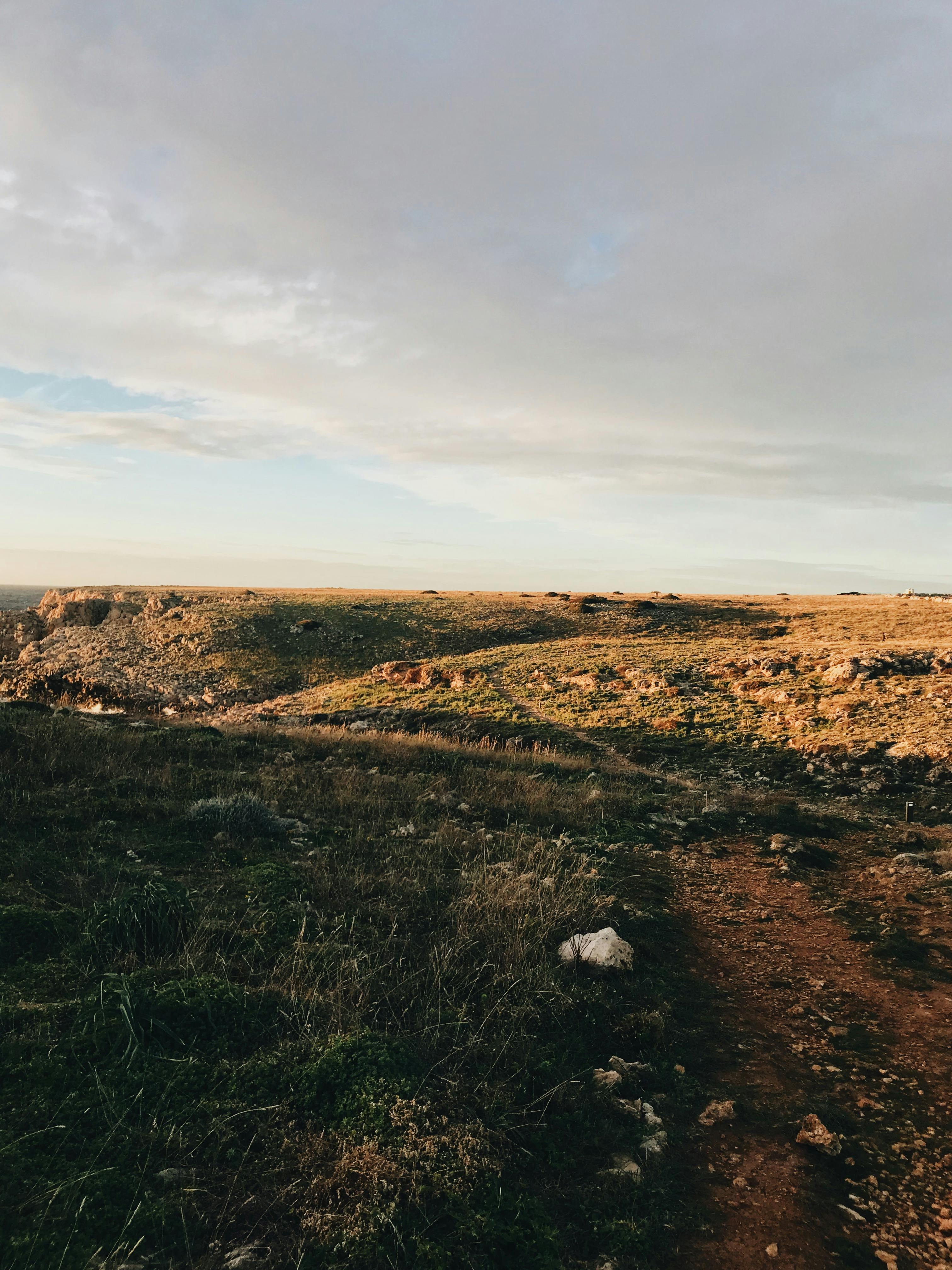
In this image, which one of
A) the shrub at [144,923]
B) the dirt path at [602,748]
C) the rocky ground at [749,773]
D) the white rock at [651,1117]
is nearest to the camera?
the rocky ground at [749,773]

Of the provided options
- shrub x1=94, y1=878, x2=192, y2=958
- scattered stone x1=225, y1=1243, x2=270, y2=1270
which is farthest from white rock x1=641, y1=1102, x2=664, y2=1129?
shrub x1=94, y1=878, x2=192, y2=958

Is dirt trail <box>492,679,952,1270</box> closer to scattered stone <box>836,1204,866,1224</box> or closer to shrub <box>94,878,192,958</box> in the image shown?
scattered stone <box>836,1204,866,1224</box>

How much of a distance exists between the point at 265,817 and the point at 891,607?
5479cm

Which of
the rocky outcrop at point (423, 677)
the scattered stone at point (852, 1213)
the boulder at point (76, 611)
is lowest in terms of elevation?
the rocky outcrop at point (423, 677)

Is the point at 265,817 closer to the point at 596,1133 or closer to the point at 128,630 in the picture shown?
the point at 596,1133

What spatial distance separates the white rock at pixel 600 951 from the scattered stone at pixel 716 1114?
1.83m

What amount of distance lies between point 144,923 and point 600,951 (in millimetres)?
4361

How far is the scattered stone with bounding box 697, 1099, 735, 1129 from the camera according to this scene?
14.7ft

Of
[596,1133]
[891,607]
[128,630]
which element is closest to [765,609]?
[891,607]

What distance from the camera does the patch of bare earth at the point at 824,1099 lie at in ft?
11.7

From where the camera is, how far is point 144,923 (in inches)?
224

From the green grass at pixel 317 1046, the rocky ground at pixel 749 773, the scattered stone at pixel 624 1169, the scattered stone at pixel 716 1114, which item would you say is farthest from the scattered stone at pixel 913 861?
the scattered stone at pixel 624 1169

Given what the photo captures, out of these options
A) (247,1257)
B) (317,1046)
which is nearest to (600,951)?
(317,1046)

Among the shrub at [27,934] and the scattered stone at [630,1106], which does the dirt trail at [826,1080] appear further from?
the shrub at [27,934]
